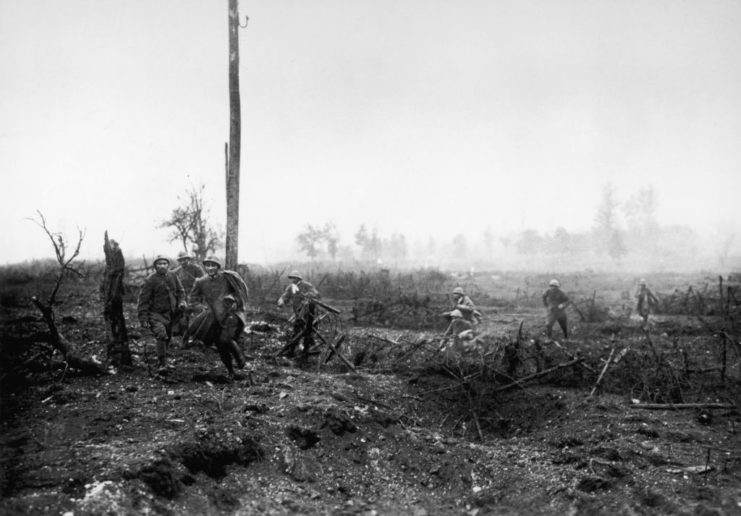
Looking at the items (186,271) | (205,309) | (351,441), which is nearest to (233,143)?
(186,271)

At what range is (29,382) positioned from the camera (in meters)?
5.73

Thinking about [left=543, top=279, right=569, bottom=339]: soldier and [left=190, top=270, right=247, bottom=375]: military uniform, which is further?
[left=543, top=279, right=569, bottom=339]: soldier

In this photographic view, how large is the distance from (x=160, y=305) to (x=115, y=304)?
65cm

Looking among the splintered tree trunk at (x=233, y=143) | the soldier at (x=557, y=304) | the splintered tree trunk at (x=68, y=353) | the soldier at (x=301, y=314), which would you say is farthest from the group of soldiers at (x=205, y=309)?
the soldier at (x=557, y=304)

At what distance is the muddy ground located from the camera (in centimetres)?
397

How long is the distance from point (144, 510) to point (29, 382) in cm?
338

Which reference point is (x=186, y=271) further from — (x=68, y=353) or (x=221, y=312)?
(x=68, y=353)

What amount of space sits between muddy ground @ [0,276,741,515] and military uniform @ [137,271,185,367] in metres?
0.54

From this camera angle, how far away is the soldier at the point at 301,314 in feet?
27.0

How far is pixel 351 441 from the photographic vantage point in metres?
5.33

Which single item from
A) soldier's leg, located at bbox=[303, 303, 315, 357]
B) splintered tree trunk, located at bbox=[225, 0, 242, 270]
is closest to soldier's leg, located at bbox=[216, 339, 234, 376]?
soldier's leg, located at bbox=[303, 303, 315, 357]

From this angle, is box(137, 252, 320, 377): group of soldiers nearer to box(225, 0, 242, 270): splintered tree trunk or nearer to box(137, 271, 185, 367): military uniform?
box(137, 271, 185, 367): military uniform

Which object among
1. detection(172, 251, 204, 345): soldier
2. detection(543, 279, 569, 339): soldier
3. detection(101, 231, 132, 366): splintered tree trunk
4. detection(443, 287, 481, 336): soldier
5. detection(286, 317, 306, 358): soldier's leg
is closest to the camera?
detection(101, 231, 132, 366): splintered tree trunk

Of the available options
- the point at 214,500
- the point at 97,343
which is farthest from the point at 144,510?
the point at 97,343
